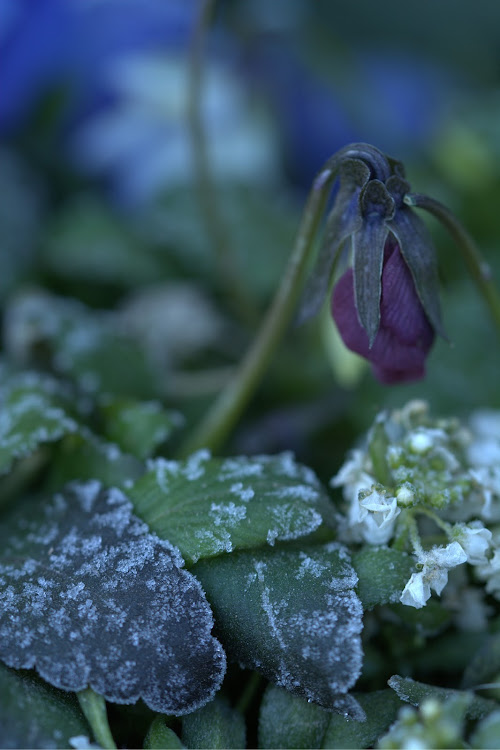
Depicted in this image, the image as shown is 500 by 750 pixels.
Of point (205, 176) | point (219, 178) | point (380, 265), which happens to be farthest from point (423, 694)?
point (219, 178)

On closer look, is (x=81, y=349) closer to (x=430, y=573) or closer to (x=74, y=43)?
(x=430, y=573)

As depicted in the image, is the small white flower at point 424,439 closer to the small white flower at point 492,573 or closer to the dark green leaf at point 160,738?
the small white flower at point 492,573

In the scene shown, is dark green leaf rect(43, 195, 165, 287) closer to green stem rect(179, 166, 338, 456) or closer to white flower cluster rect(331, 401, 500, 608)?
green stem rect(179, 166, 338, 456)

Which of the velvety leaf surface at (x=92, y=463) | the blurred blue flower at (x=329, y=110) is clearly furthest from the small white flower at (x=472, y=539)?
the blurred blue flower at (x=329, y=110)

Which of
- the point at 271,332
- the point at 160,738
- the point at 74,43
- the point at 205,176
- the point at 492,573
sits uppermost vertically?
the point at 74,43

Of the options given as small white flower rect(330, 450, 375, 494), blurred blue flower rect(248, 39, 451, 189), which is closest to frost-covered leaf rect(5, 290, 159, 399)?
small white flower rect(330, 450, 375, 494)
